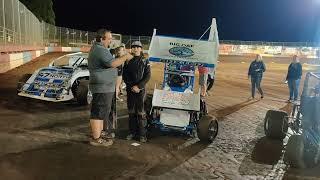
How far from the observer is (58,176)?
5.48 metres

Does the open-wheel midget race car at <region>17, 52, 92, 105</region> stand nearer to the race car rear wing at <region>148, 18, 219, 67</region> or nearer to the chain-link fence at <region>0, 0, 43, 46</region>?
the race car rear wing at <region>148, 18, 219, 67</region>

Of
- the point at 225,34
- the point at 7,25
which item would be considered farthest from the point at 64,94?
the point at 225,34

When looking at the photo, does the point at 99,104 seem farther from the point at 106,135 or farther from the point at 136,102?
the point at 136,102

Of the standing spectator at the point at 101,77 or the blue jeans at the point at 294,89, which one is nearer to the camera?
the standing spectator at the point at 101,77

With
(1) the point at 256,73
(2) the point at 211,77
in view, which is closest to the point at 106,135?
(2) the point at 211,77

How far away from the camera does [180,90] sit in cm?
843

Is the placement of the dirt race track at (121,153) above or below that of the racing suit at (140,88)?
below

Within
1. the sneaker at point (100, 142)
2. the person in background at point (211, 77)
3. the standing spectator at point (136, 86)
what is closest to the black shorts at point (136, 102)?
the standing spectator at point (136, 86)

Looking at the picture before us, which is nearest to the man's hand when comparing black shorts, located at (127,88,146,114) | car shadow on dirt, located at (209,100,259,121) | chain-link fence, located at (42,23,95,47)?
black shorts, located at (127,88,146,114)

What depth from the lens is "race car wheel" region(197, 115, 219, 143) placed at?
7.64 metres

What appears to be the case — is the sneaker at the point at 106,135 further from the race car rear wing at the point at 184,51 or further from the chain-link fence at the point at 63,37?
the chain-link fence at the point at 63,37

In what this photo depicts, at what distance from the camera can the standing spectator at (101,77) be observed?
22.1 ft

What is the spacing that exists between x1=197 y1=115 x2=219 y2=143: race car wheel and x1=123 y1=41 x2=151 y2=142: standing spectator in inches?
41.5

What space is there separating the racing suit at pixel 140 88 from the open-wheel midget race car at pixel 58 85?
3.16 m
